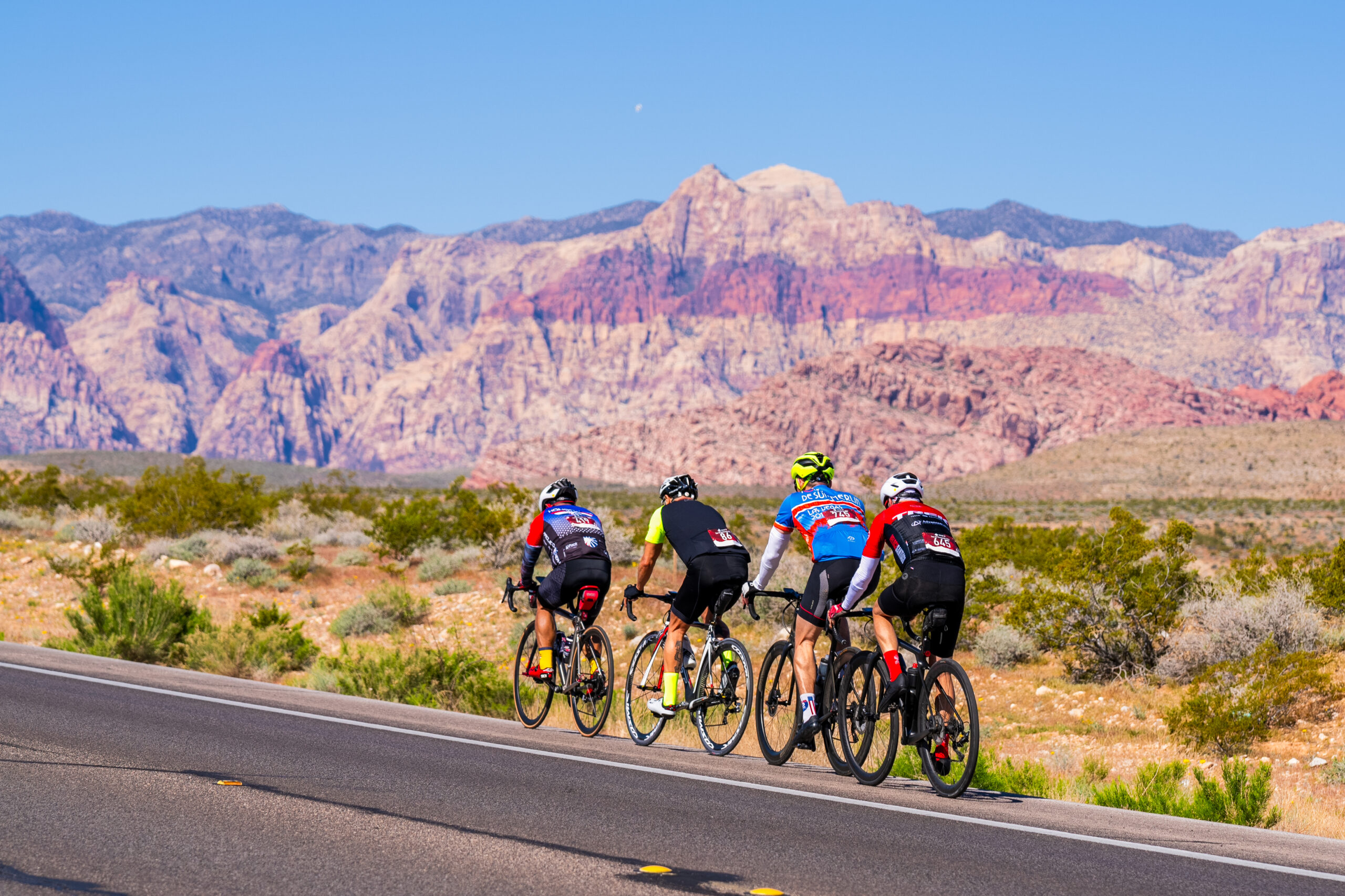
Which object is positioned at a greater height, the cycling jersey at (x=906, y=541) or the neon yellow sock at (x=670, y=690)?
the cycling jersey at (x=906, y=541)

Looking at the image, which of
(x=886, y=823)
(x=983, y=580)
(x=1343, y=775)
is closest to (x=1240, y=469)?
(x=983, y=580)

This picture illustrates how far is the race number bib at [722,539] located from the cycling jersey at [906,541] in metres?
1.28

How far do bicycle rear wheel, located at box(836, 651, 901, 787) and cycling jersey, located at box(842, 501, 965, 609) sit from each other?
435 mm

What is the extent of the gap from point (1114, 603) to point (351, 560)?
17.3 meters

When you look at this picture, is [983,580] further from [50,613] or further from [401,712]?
[50,613]

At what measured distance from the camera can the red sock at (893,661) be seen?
24.7 feet

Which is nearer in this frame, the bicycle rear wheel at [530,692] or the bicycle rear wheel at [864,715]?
the bicycle rear wheel at [864,715]

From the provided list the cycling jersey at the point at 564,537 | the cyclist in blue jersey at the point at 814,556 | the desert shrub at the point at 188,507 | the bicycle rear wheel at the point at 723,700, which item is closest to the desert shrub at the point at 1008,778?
the cyclist in blue jersey at the point at 814,556

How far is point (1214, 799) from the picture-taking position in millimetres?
7785

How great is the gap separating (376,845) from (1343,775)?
29.9 ft

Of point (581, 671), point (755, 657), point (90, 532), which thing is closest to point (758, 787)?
point (581, 671)

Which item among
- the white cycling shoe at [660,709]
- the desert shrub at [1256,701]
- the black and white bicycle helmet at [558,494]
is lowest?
the desert shrub at [1256,701]

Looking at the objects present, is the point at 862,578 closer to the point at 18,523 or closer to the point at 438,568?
the point at 438,568

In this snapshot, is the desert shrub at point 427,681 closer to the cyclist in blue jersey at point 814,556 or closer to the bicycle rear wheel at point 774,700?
the bicycle rear wheel at point 774,700
